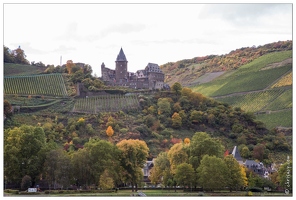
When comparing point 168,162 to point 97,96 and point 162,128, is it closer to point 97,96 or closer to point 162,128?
point 162,128

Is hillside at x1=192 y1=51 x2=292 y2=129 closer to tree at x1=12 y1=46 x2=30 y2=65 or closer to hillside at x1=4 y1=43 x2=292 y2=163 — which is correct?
hillside at x1=4 y1=43 x2=292 y2=163

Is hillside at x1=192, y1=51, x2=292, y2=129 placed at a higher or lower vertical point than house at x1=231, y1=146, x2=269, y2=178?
higher

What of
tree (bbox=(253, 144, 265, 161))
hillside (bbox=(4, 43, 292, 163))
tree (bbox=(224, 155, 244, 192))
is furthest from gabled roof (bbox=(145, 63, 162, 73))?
tree (bbox=(224, 155, 244, 192))

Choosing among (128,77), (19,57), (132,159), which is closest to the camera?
(132,159)

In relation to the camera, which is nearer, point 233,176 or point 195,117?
point 233,176

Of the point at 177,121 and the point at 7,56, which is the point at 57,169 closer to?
the point at 177,121

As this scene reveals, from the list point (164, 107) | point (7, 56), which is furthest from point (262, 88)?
point (7, 56)

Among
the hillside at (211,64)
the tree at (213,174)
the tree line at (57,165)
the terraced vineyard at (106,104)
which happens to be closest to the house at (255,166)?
the tree at (213,174)
